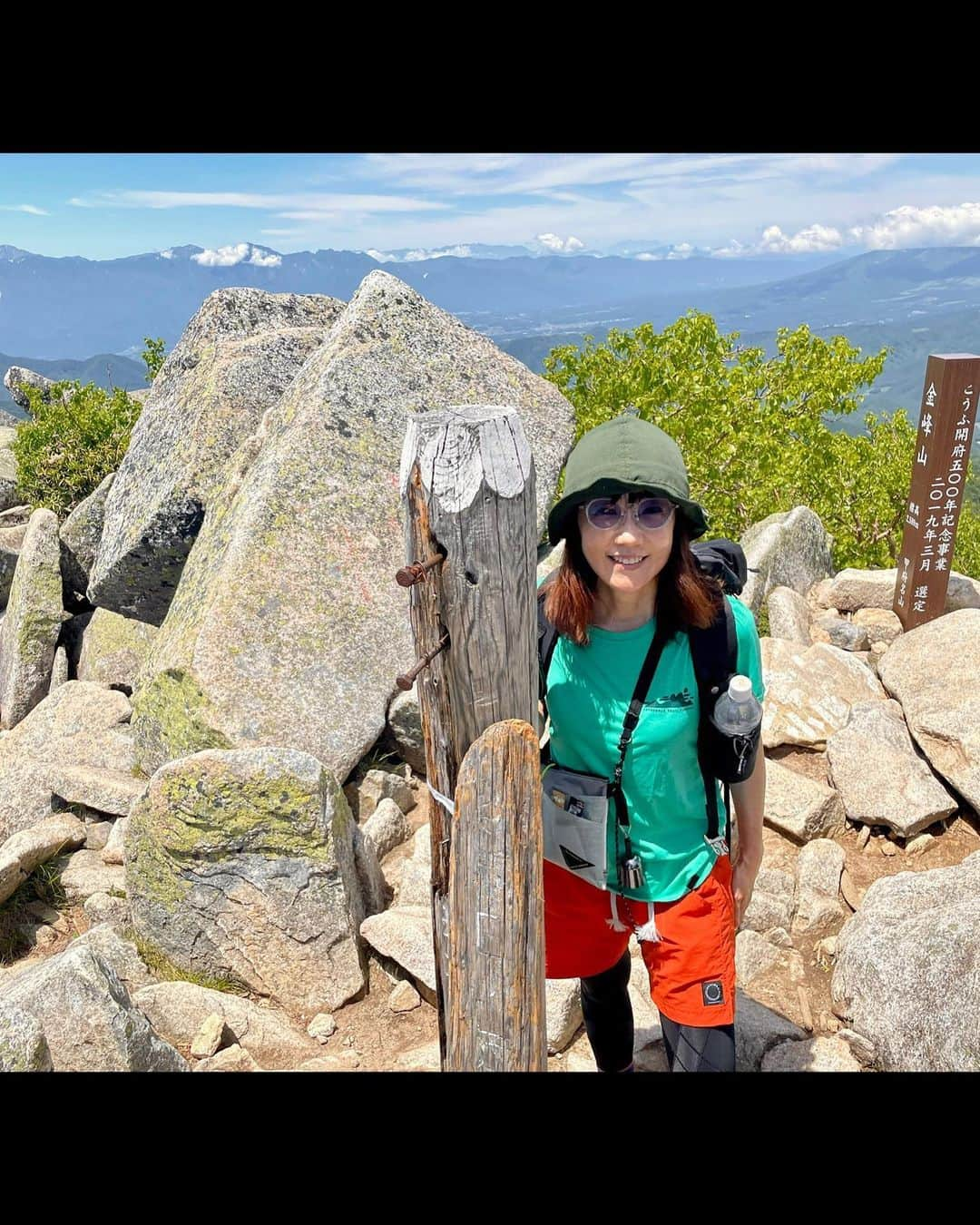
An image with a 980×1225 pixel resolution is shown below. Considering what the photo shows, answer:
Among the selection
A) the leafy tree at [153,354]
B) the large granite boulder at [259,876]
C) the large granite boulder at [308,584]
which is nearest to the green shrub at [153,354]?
the leafy tree at [153,354]

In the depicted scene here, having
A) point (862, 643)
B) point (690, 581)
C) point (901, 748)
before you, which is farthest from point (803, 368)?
point (690, 581)

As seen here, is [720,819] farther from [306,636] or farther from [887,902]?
[306,636]

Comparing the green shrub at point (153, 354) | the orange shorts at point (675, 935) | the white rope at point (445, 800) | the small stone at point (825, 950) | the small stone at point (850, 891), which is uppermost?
the green shrub at point (153, 354)

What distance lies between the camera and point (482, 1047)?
10.1 feet

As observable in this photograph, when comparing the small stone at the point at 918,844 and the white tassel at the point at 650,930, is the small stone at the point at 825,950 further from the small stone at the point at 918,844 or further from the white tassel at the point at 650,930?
the white tassel at the point at 650,930

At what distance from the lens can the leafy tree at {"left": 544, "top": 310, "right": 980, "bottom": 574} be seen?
50.4ft

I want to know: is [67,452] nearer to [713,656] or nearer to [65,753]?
[65,753]

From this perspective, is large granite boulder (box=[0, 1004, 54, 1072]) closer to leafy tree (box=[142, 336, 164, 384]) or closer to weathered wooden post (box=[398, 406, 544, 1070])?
weathered wooden post (box=[398, 406, 544, 1070])

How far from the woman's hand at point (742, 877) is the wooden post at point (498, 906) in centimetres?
124

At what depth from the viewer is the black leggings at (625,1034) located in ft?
11.9

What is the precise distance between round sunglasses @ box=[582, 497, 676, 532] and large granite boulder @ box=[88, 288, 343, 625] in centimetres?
736

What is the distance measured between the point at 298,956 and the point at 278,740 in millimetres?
1930

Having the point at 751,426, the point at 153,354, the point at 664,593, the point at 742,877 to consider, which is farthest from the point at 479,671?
the point at 153,354

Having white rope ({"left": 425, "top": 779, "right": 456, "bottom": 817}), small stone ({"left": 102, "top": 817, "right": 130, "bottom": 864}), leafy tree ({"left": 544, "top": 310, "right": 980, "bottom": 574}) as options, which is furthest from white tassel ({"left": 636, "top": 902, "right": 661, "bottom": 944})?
leafy tree ({"left": 544, "top": 310, "right": 980, "bottom": 574})
